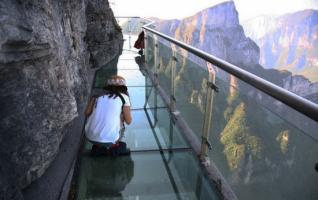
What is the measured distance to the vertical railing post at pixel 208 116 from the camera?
3035 mm

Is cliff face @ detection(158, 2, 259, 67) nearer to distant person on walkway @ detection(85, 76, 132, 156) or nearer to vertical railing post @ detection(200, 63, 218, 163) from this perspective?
distant person on walkway @ detection(85, 76, 132, 156)

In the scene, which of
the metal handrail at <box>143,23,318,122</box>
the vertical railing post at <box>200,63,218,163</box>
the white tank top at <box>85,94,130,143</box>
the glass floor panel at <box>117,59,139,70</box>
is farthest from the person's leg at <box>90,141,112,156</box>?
the glass floor panel at <box>117,59,139,70</box>

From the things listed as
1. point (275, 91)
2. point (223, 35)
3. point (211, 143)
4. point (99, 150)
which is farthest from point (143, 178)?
point (223, 35)

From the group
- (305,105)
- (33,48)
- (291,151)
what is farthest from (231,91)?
(33,48)

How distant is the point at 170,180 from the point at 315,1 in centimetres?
19350

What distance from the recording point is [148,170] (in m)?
3.27

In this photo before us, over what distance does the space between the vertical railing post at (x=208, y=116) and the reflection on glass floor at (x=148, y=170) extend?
0.14 m

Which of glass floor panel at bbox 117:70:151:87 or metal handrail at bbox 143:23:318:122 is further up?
metal handrail at bbox 143:23:318:122

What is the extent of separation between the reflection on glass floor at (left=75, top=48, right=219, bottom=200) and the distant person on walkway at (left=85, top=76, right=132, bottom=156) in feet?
0.54

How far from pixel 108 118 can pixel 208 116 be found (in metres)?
1.02

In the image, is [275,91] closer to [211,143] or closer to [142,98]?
[211,143]

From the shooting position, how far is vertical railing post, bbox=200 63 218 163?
9.96 ft

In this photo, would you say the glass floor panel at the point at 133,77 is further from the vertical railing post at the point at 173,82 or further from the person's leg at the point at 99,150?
the person's leg at the point at 99,150

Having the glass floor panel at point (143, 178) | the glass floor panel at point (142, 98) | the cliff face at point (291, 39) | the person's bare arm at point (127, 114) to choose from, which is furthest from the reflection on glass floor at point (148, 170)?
the cliff face at point (291, 39)
